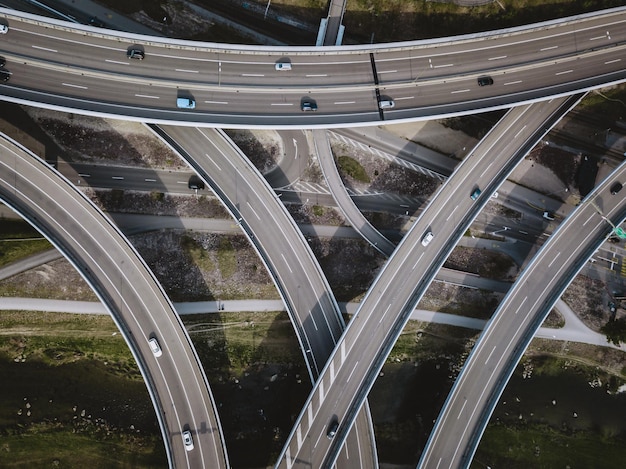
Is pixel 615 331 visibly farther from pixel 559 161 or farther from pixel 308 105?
pixel 308 105

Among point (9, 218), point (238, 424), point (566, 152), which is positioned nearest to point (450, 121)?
point (566, 152)

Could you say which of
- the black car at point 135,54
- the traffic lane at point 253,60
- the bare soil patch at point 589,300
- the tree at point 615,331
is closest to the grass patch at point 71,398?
the traffic lane at point 253,60

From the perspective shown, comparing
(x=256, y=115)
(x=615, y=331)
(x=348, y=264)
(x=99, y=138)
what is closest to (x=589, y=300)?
(x=615, y=331)

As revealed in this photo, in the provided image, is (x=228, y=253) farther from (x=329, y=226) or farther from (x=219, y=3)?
(x=219, y=3)

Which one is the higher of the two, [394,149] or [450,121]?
[450,121]

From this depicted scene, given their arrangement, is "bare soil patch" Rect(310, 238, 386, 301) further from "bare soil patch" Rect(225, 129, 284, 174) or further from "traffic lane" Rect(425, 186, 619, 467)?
"traffic lane" Rect(425, 186, 619, 467)
